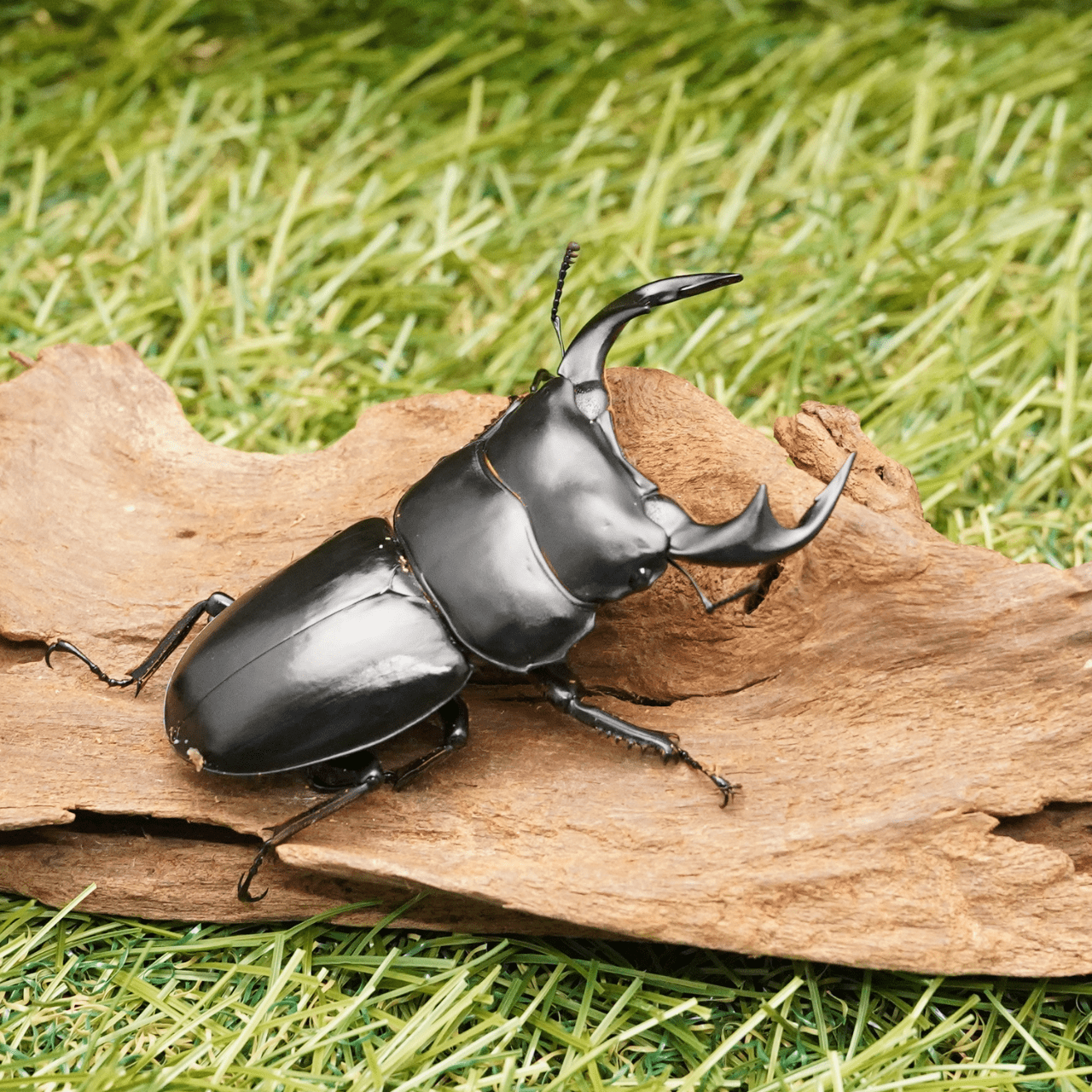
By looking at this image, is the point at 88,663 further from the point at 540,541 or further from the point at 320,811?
the point at 540,541

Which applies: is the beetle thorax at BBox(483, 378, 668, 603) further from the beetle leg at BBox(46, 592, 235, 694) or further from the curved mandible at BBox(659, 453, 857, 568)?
the beetle leg at BBox(46, 592, 235, 694)

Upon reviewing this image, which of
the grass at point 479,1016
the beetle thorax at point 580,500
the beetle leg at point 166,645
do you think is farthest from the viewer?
the beetle leg at point 166,645

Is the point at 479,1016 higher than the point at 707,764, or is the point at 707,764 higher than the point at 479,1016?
the point at 707,764

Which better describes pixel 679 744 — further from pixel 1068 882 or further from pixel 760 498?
pixel 1068 882

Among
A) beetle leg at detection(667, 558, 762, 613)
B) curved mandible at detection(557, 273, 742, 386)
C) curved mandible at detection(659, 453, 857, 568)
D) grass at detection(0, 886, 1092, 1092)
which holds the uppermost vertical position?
curved mandible at detection(557, 273, 742, 386)

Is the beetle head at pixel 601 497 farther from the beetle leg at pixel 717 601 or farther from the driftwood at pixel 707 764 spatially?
the driftwood at pixel 707 764

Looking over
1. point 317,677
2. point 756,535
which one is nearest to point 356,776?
point 317,677

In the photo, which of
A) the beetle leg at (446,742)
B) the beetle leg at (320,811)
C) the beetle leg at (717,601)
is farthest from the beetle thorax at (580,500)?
the beetle leg at (320,811)

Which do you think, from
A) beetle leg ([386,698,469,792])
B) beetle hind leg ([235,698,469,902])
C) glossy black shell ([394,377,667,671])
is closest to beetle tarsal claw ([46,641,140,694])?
beetle hind leg ([235,698,469,902])
